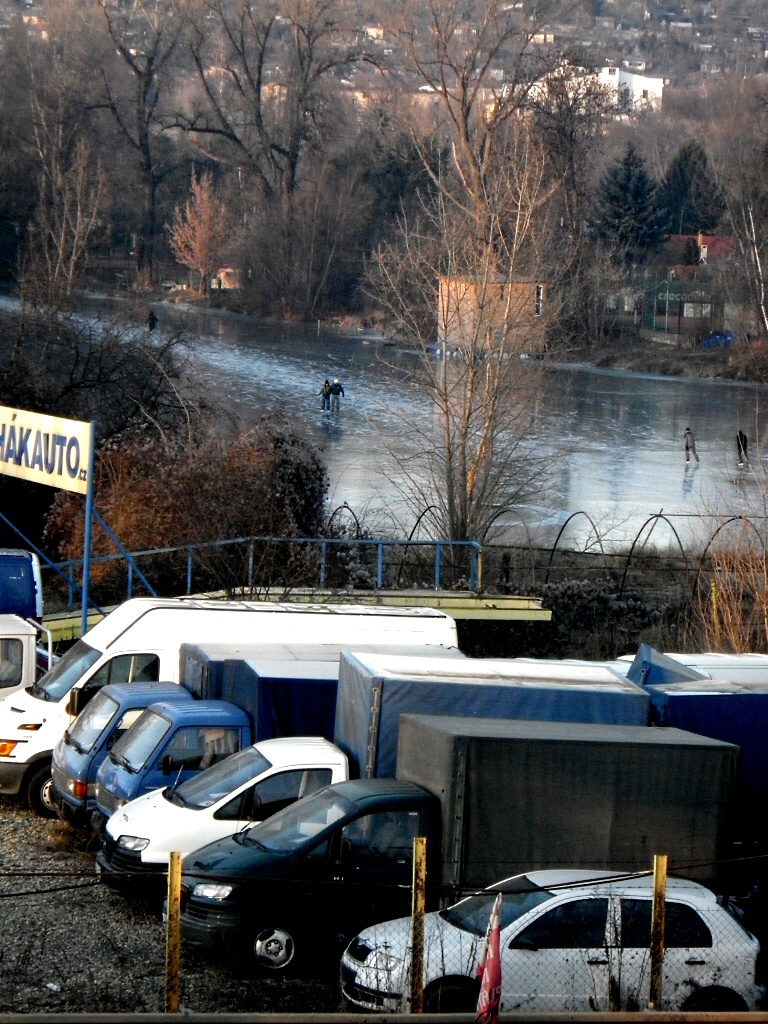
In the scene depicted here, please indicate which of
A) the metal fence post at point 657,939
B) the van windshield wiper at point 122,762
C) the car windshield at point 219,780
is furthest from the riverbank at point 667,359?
the metal fence post at point 657,939

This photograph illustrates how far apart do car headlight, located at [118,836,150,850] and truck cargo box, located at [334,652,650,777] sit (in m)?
1.56

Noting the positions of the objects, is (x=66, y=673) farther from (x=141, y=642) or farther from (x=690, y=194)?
(x=690, y=194)

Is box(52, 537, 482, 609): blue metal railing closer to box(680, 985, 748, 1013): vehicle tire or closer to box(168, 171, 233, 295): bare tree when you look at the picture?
box(680, 985, 748, 1013): vehicle tire

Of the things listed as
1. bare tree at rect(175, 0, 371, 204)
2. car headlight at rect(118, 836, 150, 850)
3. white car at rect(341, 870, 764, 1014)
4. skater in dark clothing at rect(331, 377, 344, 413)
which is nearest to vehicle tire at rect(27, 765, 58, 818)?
car headlight at rect(118, 836, 150, 850)

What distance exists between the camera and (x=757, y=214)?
187ft

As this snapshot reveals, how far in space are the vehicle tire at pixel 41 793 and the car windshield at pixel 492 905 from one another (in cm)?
512

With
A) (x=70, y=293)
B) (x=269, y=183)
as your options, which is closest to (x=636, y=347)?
(x=269, y=183)

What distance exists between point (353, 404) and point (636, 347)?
97.2 ft

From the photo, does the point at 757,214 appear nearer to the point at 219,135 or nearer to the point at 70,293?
the point at 219,135

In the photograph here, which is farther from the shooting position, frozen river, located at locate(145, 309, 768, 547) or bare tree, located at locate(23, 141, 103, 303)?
bare tree, located at locate(23, 141, 103, 303)

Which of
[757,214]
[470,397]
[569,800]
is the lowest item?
[569,800]

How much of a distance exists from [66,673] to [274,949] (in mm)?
5197

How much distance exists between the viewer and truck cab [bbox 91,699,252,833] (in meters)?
9.57

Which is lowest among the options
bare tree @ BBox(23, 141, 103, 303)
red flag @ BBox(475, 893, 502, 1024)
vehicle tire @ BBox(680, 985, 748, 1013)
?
vehicle tire @ BBox(680, 985, 748, 1013)
